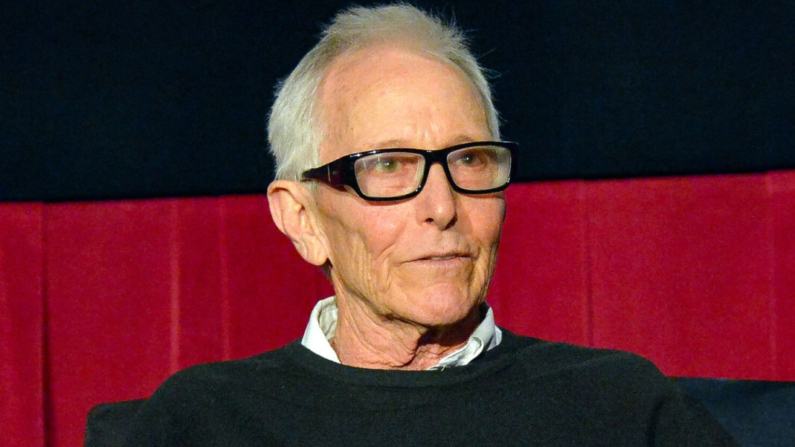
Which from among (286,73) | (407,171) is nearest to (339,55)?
(407,171)

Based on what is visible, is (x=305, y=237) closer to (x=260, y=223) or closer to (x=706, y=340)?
(x=260, y=223)

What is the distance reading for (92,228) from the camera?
1.87 metres

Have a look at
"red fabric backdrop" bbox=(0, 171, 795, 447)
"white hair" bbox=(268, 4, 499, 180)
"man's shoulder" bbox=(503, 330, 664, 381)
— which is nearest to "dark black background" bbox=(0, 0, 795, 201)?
"red fabric backdrop" bbox=(0, 171, 795, 447)

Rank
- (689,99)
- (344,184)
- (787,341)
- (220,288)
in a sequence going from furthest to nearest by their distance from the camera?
(220,288), (689,99), (787,341), (344,184)

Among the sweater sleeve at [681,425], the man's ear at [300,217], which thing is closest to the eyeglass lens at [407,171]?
the man's ear at [300,217]

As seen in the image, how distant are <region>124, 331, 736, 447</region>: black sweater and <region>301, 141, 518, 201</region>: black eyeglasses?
0.27 metres

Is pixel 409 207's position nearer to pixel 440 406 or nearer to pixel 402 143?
pixel 402 143

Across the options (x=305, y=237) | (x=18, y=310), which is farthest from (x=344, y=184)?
(x=18, y=310)

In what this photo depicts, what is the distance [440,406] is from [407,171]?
342 mm

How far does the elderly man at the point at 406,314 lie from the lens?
1203 millimetres

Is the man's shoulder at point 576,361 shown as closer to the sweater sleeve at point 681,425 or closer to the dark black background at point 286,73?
the sweater sleeve at point 681,425

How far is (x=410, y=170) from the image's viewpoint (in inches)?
48.1

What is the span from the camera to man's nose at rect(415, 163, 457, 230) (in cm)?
118

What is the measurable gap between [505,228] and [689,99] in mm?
492
